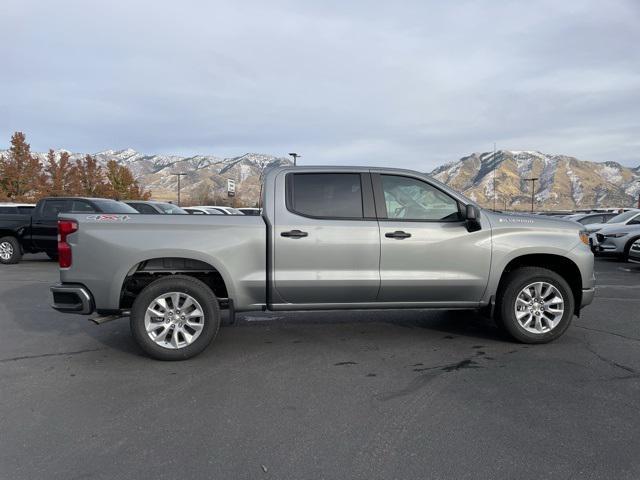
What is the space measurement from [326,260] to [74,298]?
2.53 meters

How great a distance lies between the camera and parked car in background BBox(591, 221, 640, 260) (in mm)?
14305

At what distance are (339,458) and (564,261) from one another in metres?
3.92

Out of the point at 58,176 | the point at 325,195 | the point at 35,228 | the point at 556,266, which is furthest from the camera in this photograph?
the point at 58,176

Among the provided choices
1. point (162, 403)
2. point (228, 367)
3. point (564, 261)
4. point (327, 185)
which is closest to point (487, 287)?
point (564, 261)

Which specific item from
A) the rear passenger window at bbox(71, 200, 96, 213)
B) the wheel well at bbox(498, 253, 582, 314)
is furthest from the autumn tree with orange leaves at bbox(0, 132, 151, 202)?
the wheel well at bbox(498, 253, 582, 314)

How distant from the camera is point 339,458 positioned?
3.04m

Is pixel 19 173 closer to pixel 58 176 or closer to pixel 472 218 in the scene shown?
pixel 58 176

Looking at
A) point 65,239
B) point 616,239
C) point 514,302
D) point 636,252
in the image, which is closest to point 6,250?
point 65,239

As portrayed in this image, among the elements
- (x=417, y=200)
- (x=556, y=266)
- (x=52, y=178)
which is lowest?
A: (x=556, y=266)

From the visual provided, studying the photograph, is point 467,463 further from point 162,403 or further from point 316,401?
point 162,403

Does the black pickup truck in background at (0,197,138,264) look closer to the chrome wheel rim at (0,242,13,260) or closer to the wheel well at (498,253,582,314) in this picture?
the chrome wheel rim at (0,242,13,260)

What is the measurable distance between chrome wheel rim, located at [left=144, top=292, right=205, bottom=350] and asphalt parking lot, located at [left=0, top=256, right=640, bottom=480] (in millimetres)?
263

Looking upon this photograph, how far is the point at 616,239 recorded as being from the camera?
14562mm

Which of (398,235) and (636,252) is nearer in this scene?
(398,235)
